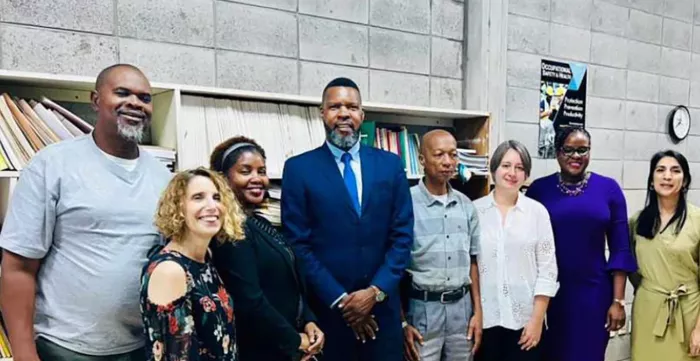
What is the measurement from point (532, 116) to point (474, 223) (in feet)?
4.99

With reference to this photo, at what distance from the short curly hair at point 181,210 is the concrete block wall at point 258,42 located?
103 centimetres

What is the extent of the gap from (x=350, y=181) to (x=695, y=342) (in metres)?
1.90

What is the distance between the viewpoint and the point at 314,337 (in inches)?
76.2

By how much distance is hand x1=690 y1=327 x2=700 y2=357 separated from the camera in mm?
2576

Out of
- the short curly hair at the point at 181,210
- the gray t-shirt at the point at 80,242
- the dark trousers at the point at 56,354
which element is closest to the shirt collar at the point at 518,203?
the short curly hair at the point at 181,210

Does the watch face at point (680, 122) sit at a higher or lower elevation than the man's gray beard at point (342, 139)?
higher

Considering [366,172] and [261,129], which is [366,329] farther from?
[261,129]

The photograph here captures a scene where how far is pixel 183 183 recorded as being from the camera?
1.60 meters

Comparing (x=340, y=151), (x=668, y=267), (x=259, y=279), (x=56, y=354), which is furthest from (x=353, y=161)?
(x=668, y=267)

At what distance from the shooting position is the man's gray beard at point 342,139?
211 cm

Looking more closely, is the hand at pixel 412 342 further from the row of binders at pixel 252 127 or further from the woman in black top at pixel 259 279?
the row of binders at pixel 252 127

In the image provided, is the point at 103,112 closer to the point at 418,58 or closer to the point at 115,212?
the point at 115,212

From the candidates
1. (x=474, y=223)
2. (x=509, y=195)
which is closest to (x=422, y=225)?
(x=474, y=223)

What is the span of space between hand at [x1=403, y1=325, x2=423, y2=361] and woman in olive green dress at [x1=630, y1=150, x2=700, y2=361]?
130 cm
